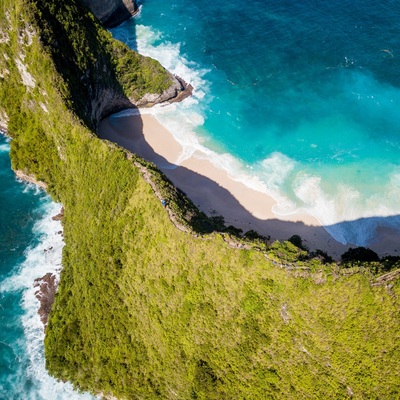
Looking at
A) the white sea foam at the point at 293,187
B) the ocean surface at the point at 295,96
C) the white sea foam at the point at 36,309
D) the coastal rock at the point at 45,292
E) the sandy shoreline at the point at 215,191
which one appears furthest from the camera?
the ocean surface at the point at 295,96

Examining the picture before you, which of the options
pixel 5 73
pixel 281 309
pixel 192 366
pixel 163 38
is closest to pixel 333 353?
pixel 281 309

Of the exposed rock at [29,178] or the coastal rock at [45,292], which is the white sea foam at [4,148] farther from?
the coastal rock at [45,292]

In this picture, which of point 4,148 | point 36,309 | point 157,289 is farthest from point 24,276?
point 4,148

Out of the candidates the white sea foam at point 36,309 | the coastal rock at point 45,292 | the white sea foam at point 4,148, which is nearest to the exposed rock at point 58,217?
the white sea foam at point 36,309

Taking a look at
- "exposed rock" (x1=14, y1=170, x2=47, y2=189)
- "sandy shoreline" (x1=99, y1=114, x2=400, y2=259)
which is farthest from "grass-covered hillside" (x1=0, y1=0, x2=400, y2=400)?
"sandy shoreline" (x1=99, y1=114, x2=400, y2=259)

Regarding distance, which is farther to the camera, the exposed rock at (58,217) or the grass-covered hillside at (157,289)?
the exposed rock at (58,217)

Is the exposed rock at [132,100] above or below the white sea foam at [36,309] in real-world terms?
above
